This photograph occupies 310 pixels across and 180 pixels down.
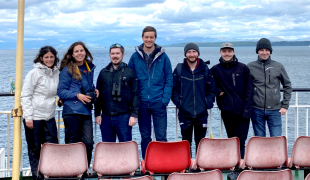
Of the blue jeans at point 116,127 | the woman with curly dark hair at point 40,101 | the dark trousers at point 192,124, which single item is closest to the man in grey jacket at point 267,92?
the dark trousers at point 192,124

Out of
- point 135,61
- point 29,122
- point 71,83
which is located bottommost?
point 29,122

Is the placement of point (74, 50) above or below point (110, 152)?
above

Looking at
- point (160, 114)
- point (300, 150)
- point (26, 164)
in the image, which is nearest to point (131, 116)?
point (160, 114)

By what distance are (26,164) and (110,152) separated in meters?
15.2

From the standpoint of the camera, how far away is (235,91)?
3.95m

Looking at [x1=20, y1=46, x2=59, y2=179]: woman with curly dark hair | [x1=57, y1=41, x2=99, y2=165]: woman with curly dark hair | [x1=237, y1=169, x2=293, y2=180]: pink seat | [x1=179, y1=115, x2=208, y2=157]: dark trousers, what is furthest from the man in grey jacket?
[x1=20, y1=46, x2=59, y2=179]: woman with curly dark hair

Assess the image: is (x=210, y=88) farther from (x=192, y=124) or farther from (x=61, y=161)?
(x=61, y=161)

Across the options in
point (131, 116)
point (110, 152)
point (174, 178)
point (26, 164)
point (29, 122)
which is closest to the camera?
point (174, 178)

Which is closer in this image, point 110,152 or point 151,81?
point 110,152

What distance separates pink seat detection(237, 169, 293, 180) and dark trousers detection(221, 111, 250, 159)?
5.09 ft

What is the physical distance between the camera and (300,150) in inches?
125

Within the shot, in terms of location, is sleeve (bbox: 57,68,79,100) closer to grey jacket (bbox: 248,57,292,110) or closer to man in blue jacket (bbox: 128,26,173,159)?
man in blue jacket (bbox: 128,26,173,159)

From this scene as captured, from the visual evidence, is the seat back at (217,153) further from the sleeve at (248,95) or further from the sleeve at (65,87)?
the sleeve at (65,87)

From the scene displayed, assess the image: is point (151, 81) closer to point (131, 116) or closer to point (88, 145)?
point (131, 116)
